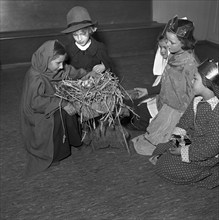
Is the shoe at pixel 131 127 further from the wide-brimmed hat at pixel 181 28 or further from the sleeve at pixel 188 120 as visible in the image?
the wide-brimmed hat at pixel 181 28

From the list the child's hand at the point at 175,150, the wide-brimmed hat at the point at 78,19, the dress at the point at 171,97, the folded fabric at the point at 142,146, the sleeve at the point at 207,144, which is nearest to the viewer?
the sleeve at the point at 207,144

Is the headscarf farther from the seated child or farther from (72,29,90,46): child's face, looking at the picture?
the seated child

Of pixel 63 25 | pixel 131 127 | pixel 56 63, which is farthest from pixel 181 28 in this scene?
pixel 63 25

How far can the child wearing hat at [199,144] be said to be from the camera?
195 centimetres

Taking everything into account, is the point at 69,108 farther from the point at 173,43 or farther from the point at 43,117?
the point at 173,43

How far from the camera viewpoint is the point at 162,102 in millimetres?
2717

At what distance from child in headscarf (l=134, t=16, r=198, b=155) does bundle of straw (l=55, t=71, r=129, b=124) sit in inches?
18.3

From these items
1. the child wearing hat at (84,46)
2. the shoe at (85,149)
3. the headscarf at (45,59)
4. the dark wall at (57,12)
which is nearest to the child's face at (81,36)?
the child wearing hat at (84,46)

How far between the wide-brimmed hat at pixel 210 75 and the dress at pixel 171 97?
0.52 metres

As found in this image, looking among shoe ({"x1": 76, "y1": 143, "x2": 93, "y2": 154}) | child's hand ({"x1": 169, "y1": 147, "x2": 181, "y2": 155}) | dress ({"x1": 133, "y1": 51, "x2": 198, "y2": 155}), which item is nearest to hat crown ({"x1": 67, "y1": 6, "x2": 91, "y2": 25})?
dress ({"x1": 133, "y1": 51, "x2": 198, "y2": 155})

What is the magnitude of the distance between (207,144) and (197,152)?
0.33 feet

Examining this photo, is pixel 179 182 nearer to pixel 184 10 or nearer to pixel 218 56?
pixel 218 56

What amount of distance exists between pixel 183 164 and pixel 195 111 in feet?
1.35

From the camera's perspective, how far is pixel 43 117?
246 centimetres
